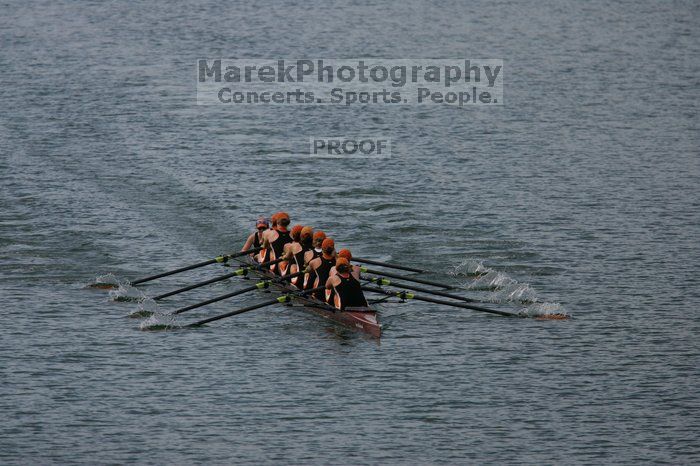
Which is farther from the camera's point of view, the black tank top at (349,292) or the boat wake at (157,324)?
the boat wake at (157,324)

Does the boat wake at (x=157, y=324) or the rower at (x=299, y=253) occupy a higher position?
the rower at (x=299, y=253)

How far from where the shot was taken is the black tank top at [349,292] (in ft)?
116

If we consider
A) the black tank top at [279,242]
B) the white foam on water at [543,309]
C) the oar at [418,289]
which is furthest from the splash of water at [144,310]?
the white foam on water at [543,309]

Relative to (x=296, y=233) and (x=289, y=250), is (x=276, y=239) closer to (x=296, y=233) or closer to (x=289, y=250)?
(x=296, y=233)

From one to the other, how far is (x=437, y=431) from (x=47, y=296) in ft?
47.9

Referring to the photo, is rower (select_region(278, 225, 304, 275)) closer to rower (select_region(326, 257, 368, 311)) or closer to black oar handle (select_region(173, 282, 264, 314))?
black oar handle (select_region(173, 282, 264, 314))

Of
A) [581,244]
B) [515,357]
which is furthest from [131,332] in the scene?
[581,244]

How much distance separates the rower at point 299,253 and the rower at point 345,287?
8.15 feet

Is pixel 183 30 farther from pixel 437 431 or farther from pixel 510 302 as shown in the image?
pixel 437 431

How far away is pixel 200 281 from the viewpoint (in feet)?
135

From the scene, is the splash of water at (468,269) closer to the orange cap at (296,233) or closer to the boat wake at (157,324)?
the orange cap at (296,233)

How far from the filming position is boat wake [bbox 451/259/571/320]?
123 feet

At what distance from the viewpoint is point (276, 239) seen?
39.4 metres

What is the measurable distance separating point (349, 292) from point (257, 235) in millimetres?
6534
